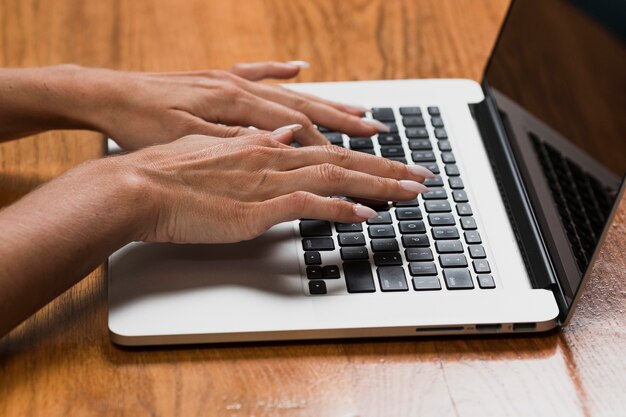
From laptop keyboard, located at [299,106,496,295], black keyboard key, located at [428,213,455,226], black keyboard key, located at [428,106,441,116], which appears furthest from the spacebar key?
black keyboard key, located at [428,106,441,116]

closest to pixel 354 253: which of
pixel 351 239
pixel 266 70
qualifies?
pixel 351 239

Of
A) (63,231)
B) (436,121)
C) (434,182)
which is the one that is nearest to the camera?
(63,231)

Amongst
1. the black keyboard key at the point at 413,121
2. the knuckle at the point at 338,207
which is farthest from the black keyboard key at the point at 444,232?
the black keyboard key at the point at 413,121

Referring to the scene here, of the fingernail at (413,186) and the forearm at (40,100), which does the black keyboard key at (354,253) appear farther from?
the forearm at (40,100)

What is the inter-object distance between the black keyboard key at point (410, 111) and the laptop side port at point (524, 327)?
0.36 meters

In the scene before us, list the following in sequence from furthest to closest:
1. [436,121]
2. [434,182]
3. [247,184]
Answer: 1. [436,121]
2. [434,182]
3. [247,184]

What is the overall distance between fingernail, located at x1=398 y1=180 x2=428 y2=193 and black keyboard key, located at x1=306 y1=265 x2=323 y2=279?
5.4 inches

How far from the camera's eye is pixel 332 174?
91 cm

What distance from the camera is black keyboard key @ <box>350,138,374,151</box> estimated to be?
107 cm

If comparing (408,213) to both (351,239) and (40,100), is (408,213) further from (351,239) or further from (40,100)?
(40,100)

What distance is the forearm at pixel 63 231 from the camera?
780 mm

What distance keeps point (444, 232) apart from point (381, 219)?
68mm

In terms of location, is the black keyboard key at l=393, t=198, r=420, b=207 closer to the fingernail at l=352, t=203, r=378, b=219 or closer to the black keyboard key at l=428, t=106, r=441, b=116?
the fingernail at l=352, t=203, r=378, b=219

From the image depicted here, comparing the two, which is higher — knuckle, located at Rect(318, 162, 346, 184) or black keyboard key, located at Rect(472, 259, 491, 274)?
knuckle, located at Rect(318, 162, 346, 184)
